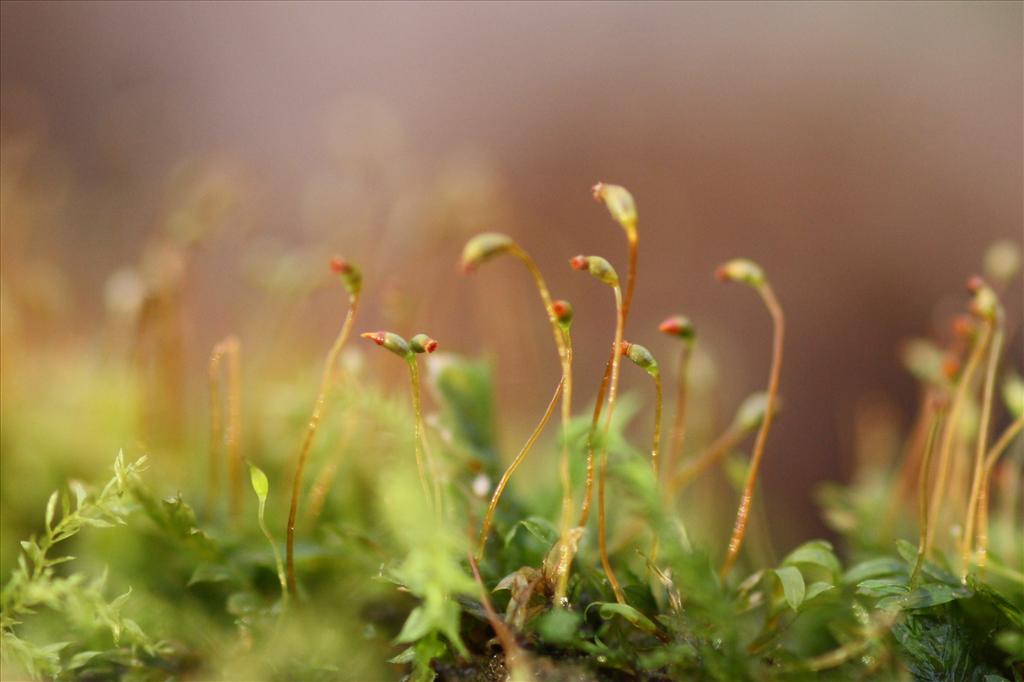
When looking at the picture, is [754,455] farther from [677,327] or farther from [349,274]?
[349,274]

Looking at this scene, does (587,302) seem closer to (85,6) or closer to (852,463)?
(852,463)

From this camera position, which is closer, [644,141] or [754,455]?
[754,455]

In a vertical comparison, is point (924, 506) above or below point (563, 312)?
below

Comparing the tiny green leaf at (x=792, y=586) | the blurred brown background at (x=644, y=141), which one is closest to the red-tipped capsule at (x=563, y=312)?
the tiny green leaf at (x=792, y=586)

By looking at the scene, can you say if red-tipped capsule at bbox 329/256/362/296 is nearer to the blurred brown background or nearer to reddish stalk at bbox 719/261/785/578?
reddish stalk at bbox 719/261/785/578

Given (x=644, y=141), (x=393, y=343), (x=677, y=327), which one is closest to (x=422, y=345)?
(x=393, y=343)

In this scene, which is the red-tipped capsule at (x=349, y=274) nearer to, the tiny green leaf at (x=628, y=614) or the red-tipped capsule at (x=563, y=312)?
the red-tipped capsule at (x=563, y=312)
